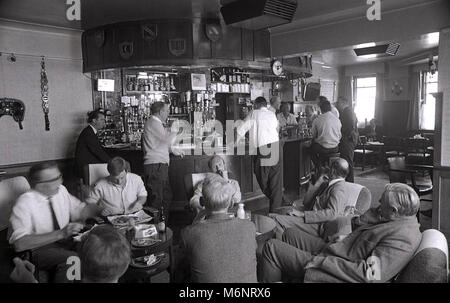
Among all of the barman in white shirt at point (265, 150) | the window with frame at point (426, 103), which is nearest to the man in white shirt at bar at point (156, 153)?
the barman in white shirt at point (265, 150)

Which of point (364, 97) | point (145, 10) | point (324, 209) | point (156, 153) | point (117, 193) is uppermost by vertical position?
point (145, 10)

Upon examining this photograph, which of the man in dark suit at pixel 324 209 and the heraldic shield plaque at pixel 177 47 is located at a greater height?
the heraldic shield plaque at pixel 177 47

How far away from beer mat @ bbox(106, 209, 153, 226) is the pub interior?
26mm

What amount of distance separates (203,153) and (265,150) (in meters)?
1.08

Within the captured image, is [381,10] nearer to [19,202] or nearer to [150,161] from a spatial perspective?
[150,161]

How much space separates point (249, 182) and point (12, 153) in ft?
14.0

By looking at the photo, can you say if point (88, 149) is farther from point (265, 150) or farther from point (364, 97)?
point (364, 97)

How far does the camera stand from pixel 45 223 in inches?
126

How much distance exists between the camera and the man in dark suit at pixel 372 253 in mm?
2488

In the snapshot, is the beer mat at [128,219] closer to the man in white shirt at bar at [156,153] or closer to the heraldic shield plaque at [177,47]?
the man in white shirt at bar at [156,153]

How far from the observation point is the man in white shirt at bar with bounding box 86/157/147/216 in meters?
3.97

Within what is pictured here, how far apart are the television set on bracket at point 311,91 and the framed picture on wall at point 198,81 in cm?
486

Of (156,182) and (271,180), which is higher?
(156,182)

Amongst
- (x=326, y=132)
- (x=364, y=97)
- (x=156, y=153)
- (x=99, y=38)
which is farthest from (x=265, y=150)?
(x=364, y=97)
